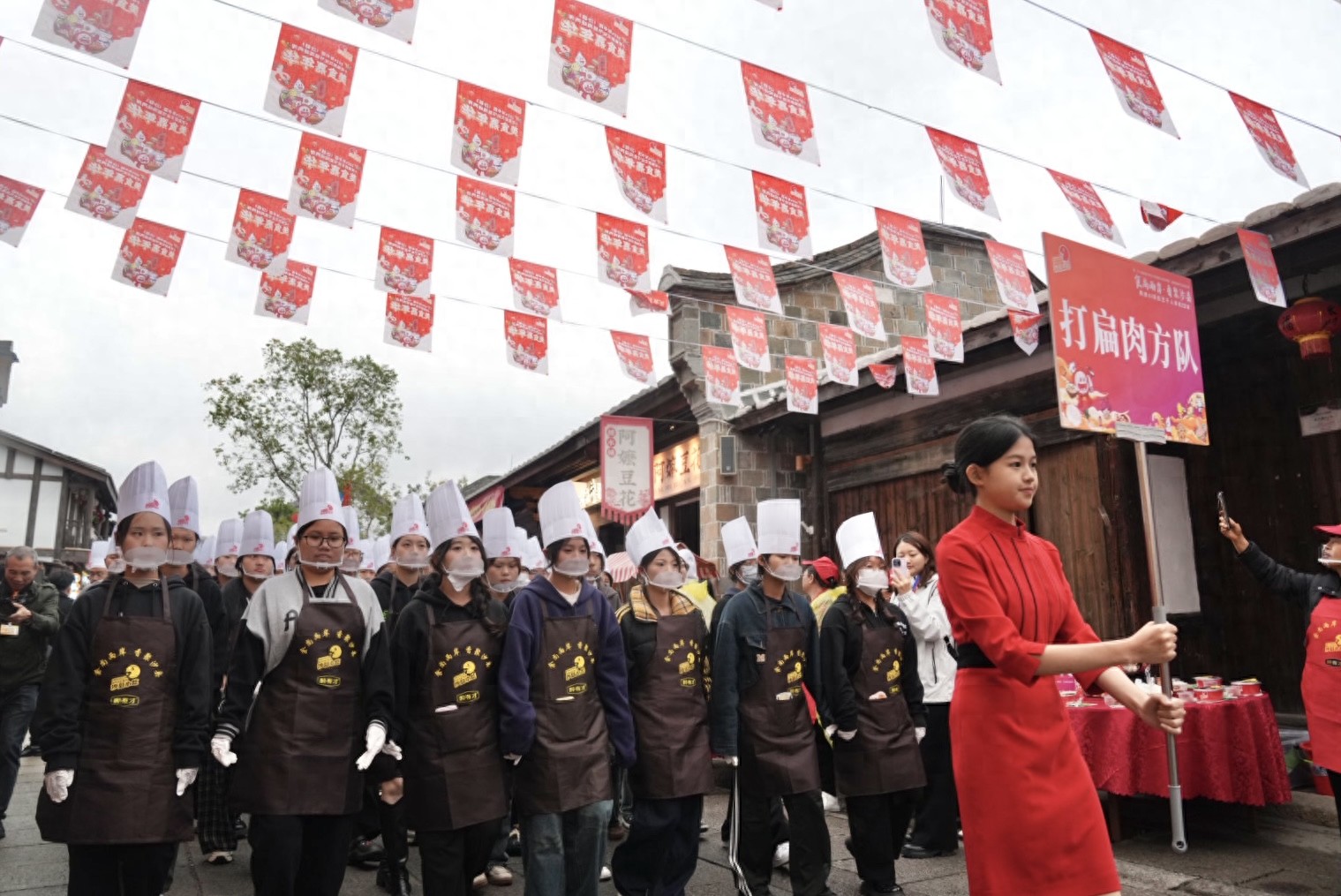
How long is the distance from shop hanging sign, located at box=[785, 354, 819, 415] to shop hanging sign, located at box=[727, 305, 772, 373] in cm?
42

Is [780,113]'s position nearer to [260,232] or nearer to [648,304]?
[648,304]

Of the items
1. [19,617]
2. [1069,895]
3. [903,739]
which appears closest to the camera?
[1069,895]

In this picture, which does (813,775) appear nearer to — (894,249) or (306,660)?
(306,660)

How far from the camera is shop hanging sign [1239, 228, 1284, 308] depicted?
6.49 meters

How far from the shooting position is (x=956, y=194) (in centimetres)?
780

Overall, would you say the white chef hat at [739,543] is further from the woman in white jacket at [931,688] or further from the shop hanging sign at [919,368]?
the shop hanging sign at [919,368]

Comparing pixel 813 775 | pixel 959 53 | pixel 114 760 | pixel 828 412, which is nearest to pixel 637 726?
pixel 813 775

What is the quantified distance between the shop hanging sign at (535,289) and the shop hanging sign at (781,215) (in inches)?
110

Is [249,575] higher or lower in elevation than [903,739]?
higher

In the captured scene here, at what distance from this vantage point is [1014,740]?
9.21ft

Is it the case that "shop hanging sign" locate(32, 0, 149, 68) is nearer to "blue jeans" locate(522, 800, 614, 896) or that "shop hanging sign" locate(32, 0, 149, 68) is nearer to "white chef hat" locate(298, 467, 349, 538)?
"white chef hat" locate(298, 467, 349, 538)

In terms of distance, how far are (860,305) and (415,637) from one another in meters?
7.65

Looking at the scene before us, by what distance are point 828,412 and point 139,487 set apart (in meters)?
9.60

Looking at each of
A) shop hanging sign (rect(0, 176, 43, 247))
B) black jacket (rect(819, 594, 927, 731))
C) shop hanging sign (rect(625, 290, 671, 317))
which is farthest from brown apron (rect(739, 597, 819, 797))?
shop hanging sign (rect(0, 176, 43, 247))
